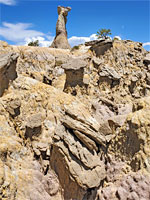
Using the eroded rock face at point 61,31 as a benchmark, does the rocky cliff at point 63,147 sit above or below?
below

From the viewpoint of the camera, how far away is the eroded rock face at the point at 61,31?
36.5m

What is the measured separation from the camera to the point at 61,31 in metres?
39.0

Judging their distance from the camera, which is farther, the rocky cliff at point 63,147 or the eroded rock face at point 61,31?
the eroded rock face at point 61,31

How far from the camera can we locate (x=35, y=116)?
48.2 ft

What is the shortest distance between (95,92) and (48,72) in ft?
23.4

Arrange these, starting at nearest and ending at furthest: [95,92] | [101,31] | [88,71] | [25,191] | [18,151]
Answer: [25,191]
[18,151]
[95,92]
[88,71]
[101,31]

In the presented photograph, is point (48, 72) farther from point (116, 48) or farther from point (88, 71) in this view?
point (116, 48)

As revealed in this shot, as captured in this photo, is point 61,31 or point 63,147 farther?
point 61,31

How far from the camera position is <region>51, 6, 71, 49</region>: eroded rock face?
36469 millimetres

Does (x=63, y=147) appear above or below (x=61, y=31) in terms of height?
below

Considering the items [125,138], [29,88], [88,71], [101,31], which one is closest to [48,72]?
[88,71]

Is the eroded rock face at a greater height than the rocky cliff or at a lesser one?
greater

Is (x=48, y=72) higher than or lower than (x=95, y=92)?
higher

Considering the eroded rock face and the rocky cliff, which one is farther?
the eroded rock face
